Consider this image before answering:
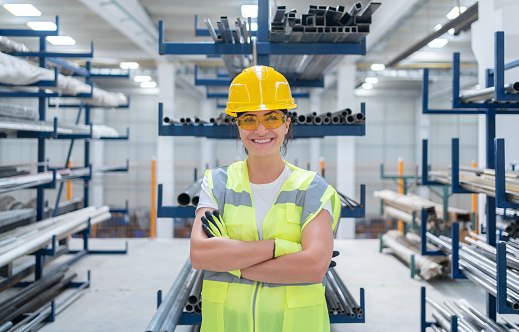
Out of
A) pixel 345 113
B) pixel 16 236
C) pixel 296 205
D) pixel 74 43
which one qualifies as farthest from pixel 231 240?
pixel 74 43

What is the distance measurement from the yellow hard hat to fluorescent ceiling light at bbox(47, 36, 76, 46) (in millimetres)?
9056

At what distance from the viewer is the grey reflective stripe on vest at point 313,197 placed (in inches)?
68.9

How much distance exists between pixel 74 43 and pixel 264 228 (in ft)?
32.1

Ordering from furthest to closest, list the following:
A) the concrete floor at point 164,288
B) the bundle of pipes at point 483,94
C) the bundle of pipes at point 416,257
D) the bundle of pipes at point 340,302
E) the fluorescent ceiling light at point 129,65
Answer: the fluorescent ceiling light at point 129,65
the bundle of pipes at point 416,257
the concrete floor at point 164,288
the bundle of pipes at point 340,302
the bundle of pipes at point 483,94

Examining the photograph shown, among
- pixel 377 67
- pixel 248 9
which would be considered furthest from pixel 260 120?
pixel 377 67

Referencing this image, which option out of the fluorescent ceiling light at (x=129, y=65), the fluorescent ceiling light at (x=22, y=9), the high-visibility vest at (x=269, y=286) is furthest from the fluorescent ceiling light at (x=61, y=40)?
the high-visibility vest at (x=269, y=286)

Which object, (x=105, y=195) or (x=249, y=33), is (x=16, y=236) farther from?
(x=105, y=195)

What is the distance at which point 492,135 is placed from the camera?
3637mm

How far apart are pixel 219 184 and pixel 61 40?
9440mm

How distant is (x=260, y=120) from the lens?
1758 mm

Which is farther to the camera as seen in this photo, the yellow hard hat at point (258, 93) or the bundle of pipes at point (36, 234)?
the bundle of pipes at point (36, 234)

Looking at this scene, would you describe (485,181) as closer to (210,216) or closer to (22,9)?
(210,216)

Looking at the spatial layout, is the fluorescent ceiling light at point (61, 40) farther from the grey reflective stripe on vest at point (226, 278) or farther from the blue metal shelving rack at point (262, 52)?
the grey reflective stripe on vest at point (226, 278)

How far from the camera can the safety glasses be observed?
1.76 metres
